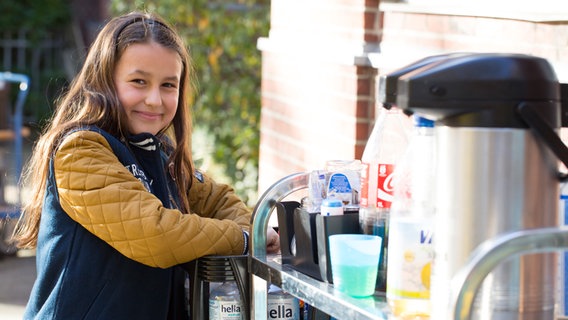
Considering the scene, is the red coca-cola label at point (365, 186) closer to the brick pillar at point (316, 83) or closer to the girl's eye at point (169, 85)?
the girl's eye at point (169, 85)

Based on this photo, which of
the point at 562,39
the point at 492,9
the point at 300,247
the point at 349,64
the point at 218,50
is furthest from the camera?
the point at 218,50

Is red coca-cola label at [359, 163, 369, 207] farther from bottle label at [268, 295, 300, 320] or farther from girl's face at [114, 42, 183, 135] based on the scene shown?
girl's face at [114, 42, 183, 135]

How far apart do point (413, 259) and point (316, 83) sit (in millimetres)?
3054

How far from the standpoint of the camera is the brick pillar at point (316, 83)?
448cm

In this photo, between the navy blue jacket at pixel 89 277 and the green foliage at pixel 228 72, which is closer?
the navy blue jacket at pixel 89 277

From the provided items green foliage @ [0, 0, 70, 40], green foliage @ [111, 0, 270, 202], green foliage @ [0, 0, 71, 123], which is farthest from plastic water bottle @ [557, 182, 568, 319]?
green foliage @ [0, 0, 70, 40]

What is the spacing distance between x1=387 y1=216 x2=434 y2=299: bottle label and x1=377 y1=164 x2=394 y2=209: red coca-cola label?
0.72ft

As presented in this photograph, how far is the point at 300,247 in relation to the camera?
2.27 meters

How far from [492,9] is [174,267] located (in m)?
1.65

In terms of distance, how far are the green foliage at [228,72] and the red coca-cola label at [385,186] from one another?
4.82 metres

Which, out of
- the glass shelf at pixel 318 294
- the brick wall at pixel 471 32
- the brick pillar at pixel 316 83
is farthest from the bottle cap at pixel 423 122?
the brick pillar at pixel 316 83

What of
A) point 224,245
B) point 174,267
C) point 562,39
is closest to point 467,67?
point 224,245

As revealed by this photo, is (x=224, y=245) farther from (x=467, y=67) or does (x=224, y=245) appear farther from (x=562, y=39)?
(x=562, y=39)

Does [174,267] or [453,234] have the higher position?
[453,234]
